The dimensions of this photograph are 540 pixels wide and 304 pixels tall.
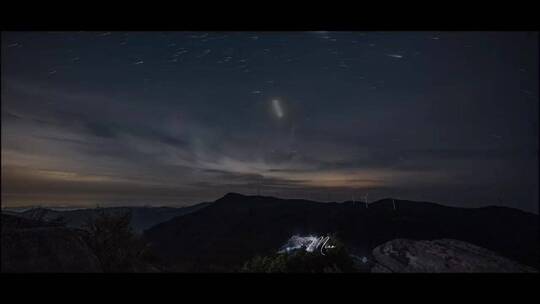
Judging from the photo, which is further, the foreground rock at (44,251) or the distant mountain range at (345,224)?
the distant mountain range at (345,224)

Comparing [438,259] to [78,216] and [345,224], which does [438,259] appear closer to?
[345,224]

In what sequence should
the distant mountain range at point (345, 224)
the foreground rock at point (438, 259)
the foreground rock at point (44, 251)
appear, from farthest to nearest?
1. the distant mountain range at point (345, 224)
2. the foreground rock at point (438, 259)
3. the foreground rock at point (44, 251)

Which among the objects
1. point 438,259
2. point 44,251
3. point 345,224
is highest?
point 44,251

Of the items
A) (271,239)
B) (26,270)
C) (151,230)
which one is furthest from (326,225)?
(26,270)

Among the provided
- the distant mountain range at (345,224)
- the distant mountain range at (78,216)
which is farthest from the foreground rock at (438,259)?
the distant mountain range at (78,216)

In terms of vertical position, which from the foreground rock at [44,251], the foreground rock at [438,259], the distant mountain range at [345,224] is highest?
the foreground rock at [44,251]

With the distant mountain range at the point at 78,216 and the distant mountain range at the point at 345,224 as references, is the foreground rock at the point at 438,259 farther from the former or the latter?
the distant mountain range at the point at 78,216

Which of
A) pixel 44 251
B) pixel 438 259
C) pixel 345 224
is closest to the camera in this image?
pixel 44 251

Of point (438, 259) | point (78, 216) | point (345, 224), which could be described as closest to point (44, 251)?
point (78, 216)
